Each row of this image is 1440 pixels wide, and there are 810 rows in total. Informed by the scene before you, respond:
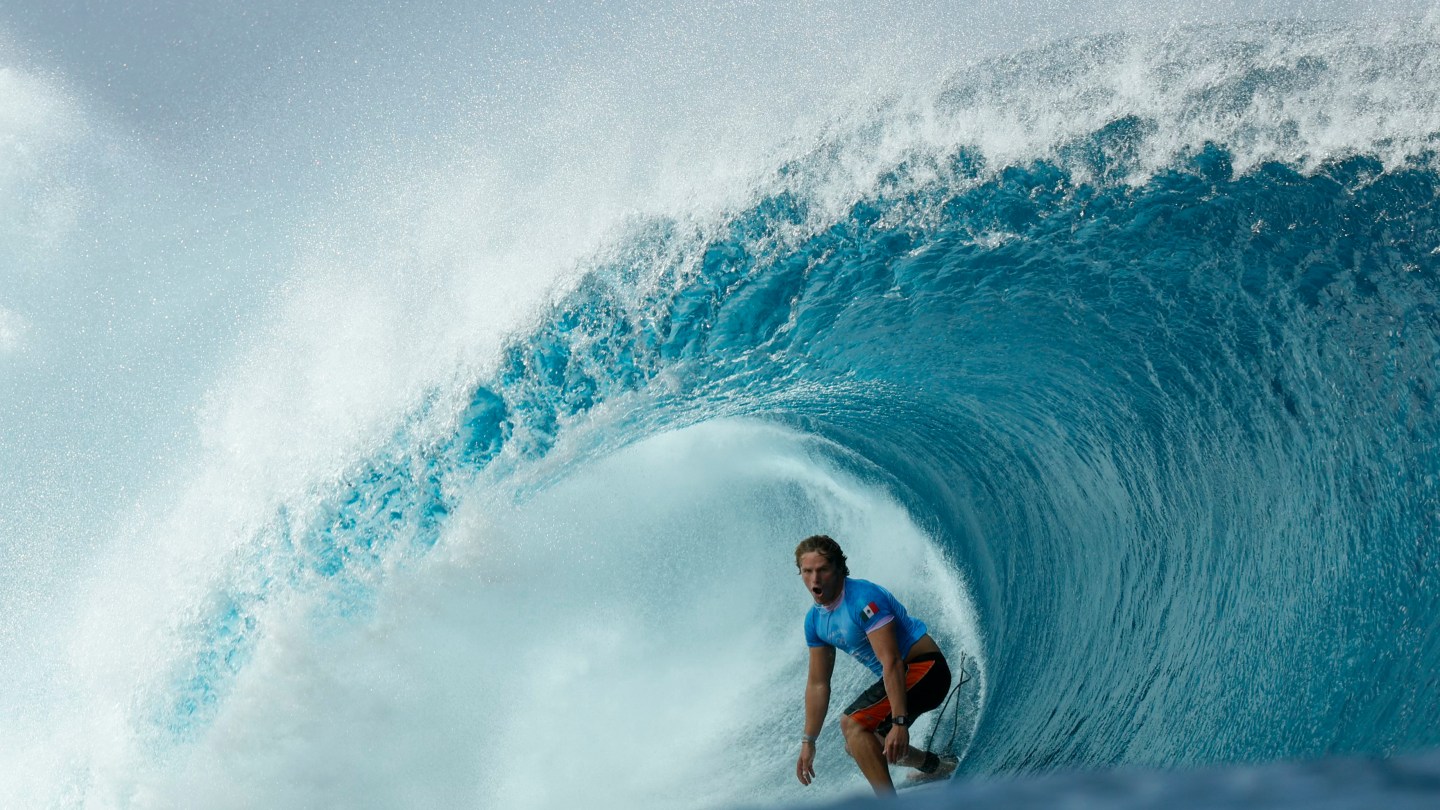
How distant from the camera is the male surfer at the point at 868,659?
4199 mm

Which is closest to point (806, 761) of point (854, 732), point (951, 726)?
point (854, 732)

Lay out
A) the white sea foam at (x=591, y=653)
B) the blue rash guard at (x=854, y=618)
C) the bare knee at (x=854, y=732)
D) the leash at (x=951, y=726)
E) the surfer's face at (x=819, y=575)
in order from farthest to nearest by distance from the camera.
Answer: the white sea foam at (x=591, y=653), the leash at (x=951, y=726), the bare knee at (x=854, y=732), the blue rash guard at (x=854, y=618), the surfer's face at (x=819, y=575)

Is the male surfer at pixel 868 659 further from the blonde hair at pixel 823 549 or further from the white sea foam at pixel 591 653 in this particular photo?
the white sea foam at pixel 591 653

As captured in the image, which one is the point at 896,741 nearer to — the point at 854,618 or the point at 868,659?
the point at 868,659

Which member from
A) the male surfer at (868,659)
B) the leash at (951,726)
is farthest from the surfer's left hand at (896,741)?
the leash at (951,726)

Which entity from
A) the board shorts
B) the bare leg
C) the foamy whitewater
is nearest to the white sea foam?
the foamy whitewater

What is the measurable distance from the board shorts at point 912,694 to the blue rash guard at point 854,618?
0.45 feet

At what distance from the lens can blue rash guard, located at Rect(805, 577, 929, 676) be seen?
4320 millimetres

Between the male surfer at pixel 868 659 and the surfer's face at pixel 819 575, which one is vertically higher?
the surfer's face at pixel 819 575

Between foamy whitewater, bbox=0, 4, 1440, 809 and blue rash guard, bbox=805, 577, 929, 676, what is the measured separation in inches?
60.9

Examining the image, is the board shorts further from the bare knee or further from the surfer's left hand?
the surfer's left hand

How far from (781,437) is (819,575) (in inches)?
172

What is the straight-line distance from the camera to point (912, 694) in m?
4.64

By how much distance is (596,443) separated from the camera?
23.5 ft
